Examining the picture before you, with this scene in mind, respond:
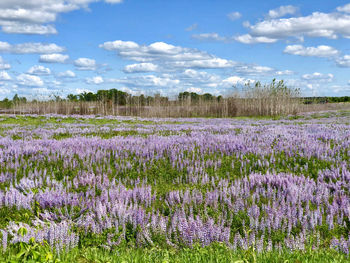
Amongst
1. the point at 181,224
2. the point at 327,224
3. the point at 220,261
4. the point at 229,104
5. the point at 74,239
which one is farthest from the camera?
the point at 229,104

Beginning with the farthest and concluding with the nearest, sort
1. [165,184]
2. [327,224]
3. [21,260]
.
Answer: [165,184], [327,224], [21,260]

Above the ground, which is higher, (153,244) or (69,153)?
(69,153)

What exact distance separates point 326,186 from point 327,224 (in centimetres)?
165

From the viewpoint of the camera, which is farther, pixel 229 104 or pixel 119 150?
pixel 229 104

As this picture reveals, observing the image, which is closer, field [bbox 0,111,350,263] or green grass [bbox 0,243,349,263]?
green grass [bbox 0,243,349,263]

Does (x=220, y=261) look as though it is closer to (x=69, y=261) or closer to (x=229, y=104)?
(x=69, y=261)

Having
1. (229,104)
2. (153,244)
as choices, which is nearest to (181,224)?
(153,244)

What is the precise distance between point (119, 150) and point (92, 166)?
1.23 metres

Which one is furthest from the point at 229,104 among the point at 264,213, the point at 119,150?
the point at 264,213

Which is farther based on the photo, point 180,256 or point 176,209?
point 176,209

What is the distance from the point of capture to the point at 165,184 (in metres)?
6.44

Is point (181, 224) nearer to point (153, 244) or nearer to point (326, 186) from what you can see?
point (153, 244)

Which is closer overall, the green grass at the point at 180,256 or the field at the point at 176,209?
the green grass at the point at 180,256

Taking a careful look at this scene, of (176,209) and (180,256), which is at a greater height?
(176,209)
